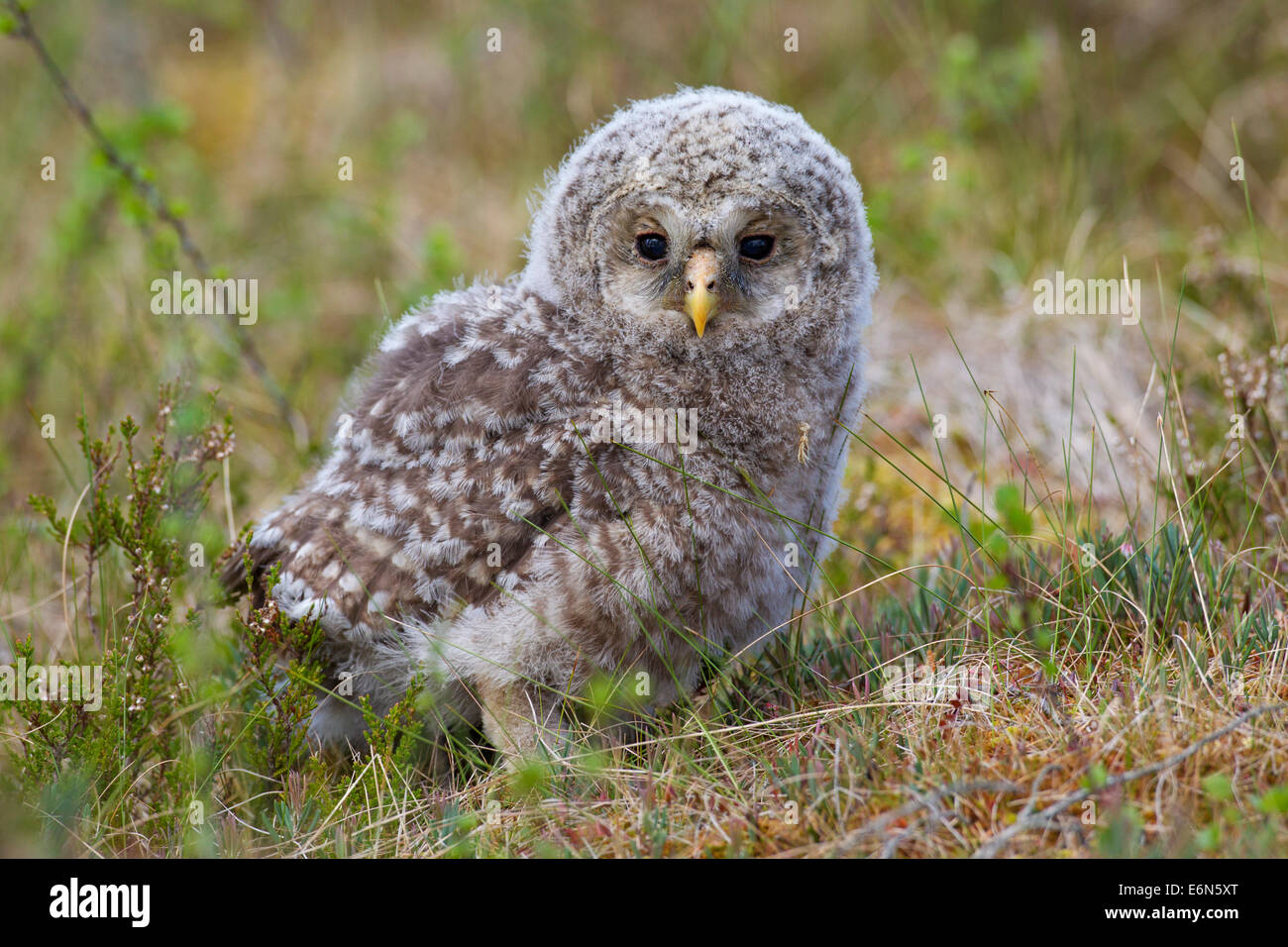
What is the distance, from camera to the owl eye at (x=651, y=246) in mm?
3352

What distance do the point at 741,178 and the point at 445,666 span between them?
162cm

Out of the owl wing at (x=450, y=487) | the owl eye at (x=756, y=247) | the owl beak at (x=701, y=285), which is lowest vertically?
the owl wing at (x=450, y=487)

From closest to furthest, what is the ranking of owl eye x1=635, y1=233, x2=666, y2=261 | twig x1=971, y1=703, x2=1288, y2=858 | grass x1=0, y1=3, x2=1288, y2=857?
twig x1=971, y1=703, x2=1288, y2=858 < grass x1=0, y1=3, x2=1288, y2=857 < owl eye x1=635, y1=233, x2=666, y2=261

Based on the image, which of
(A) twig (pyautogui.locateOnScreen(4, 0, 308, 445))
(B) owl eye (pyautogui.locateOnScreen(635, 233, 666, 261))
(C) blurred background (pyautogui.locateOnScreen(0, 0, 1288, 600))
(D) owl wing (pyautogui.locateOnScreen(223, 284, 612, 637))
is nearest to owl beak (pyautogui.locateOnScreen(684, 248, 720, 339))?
(B) owl eye (pyautogui.locateOnScreen(635, 233, 666, 261))

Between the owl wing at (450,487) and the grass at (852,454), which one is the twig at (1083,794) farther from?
the owl wing at (450,487)

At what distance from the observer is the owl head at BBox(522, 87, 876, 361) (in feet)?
10.8

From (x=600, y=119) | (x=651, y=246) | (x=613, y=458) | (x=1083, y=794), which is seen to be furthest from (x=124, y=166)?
(x=1083, y=794)

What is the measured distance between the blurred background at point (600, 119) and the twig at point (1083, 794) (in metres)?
1.65

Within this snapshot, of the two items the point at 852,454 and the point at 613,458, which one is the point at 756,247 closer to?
the point at 613,458

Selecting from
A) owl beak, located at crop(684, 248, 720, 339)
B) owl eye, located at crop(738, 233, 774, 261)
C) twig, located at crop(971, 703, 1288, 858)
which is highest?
owl eye, located at crop(738, 233, 774, 261)

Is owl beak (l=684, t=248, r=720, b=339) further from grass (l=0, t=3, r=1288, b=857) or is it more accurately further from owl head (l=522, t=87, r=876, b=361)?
grass (l=0, t=3, r=1288, b=857)

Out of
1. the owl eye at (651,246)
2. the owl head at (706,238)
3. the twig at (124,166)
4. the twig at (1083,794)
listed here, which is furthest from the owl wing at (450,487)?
the twig at (124,166)

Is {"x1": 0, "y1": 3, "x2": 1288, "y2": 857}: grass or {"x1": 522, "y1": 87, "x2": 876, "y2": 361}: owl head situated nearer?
{"x1": 0, "y1": 3, "x2": 1288, "y2": 857}: grass
